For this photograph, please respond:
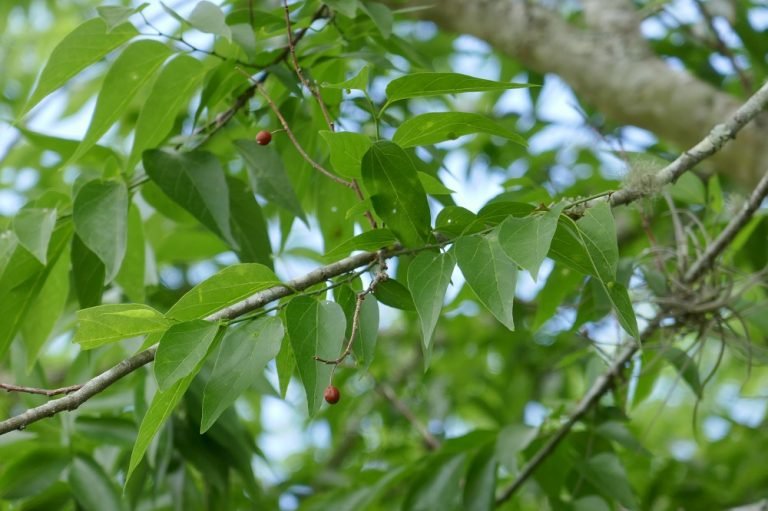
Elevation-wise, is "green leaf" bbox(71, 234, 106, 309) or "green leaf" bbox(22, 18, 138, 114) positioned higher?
"green leaf" bbox(22, 18, 138, 114)

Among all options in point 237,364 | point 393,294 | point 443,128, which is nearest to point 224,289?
point 237,364

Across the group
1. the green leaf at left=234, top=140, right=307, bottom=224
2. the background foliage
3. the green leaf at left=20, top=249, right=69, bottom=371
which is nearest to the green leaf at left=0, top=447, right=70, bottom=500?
the background foliage

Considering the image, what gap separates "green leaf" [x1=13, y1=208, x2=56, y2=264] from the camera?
1380 millimetres

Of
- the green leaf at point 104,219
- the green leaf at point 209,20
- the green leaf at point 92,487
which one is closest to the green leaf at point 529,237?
the green leaf at point 209,20

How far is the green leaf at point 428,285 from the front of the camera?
101 cm

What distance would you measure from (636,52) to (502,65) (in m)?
0.64

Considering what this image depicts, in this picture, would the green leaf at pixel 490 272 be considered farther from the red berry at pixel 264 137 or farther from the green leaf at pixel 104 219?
the green leaf at pixel 104 219

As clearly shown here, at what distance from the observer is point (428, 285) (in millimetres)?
1050

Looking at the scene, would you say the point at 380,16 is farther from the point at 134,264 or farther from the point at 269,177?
the point at 134,264

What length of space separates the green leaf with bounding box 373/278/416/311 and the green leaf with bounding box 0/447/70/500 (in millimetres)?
1027

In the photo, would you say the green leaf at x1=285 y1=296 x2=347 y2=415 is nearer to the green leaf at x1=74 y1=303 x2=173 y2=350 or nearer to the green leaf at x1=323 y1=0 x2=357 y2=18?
the green leaf at x1=74 y1=303 x2=173 y2=350

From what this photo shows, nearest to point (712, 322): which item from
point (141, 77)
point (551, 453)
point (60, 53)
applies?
point (551, 453)

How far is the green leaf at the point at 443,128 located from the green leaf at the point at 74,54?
1.63 ft

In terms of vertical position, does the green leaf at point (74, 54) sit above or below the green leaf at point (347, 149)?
above
